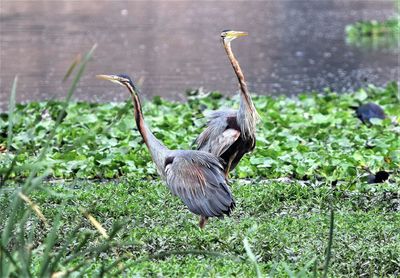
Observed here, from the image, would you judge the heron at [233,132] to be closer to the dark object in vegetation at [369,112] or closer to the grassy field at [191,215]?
the grassy field at [191,215]

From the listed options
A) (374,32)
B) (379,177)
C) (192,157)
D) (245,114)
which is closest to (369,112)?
(379,177)

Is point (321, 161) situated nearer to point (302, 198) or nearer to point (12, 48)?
point (302, 198)

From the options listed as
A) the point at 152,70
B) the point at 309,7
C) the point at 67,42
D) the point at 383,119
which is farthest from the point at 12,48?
the point at 309,7

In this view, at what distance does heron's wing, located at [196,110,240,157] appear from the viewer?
6.64 m

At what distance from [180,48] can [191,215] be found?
1232 cm

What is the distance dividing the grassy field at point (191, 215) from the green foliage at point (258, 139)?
0.05 ft

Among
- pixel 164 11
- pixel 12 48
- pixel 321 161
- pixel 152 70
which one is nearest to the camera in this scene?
pixel 321 161

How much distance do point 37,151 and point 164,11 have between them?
Result: 17833mm

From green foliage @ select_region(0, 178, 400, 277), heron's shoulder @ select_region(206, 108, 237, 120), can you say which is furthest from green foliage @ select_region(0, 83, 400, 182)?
heron's shoulder @ select_region(206, 108, 237, 120)

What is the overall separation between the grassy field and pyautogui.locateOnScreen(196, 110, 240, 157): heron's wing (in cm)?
45

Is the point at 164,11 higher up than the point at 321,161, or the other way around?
the point at 321,161

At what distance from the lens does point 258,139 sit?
8.73 metres

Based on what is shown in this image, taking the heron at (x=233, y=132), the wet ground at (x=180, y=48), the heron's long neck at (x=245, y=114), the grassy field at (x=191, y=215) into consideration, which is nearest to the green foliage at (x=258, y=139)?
the grassy field at (x=191, y=215)

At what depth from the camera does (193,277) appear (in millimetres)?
4887
